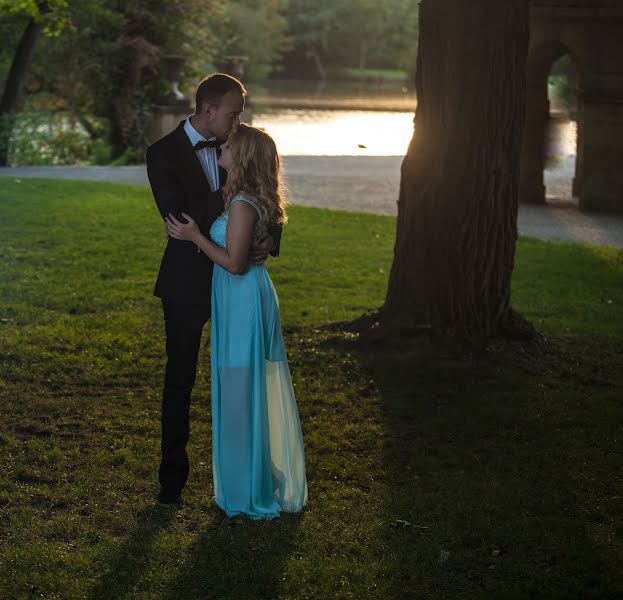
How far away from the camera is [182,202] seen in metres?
5.23

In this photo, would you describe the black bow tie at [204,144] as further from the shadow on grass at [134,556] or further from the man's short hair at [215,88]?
the shadow on grass at [134,556]

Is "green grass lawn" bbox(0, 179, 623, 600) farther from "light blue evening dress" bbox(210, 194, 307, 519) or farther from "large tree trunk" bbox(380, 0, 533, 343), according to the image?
"large tree trunk" bbox(380, 0, 533, 343)

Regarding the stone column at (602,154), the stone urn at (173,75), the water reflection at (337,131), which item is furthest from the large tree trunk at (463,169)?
the stone urn at (173,75)

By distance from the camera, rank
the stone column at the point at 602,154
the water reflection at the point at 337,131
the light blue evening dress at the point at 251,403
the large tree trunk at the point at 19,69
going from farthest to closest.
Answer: the water reflection at the point at 337,131
the large tree trunk at the point at 19,69
the stone column at the point at 602,154
the light blue evening dress at the point at 251,403

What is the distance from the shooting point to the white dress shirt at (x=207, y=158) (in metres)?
5.23

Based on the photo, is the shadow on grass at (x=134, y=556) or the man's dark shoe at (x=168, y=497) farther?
the man's dark shoe at (x=168, y=497)

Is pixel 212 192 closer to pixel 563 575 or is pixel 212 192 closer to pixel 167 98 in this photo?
pixel 563 575

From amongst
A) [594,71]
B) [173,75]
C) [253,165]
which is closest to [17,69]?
[173,75]

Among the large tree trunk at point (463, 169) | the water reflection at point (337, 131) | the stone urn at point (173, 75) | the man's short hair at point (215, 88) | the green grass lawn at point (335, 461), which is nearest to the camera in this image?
the green grass lawn at point (335, 461)

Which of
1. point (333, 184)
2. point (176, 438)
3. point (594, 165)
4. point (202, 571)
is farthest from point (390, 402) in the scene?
point (333, 184)

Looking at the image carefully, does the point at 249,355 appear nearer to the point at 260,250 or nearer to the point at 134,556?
the point at 260,250

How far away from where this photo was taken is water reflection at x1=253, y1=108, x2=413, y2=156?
26.1 m

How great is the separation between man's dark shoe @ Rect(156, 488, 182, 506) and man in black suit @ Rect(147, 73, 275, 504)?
17cm

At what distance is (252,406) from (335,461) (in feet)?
3.87
